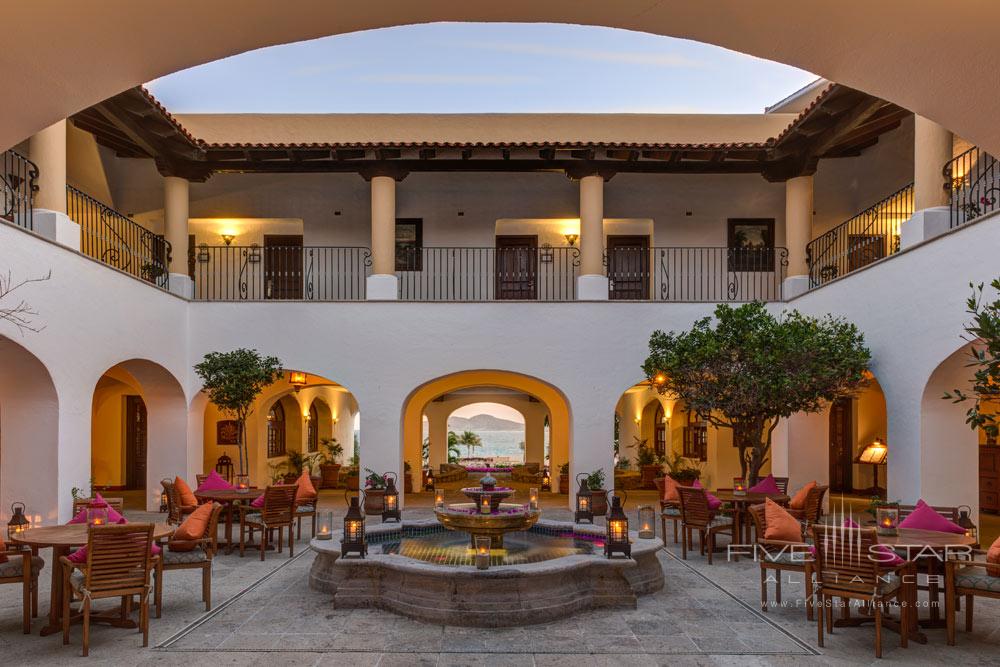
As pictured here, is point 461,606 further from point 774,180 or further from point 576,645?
point 774,180

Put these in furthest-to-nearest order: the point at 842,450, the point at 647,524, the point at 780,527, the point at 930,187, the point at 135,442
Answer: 1. the point at 135,442
2. the point at 842,450
3. the point at 930,187
4. the point at 647,524
5. the point at 780,527

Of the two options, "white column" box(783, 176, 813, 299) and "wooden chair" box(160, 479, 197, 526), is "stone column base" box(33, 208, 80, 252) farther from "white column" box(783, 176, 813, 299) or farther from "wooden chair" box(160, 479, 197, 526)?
"white column" box(783, 176, 813, 299)

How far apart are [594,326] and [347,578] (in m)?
7.56

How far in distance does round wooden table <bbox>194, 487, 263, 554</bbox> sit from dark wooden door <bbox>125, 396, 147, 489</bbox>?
9.40 meters

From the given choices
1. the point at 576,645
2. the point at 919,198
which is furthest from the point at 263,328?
the point at 919,198

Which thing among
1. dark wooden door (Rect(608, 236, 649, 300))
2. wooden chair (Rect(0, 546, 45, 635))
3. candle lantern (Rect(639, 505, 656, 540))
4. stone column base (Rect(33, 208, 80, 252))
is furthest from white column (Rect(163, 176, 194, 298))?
candle lantern (Rect(639, 505, 656, 540))

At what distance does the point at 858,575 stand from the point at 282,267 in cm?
1328

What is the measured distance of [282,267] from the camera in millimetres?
15969

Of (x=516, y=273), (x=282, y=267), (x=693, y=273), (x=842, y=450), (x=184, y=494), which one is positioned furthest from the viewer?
(x=842, y=450)

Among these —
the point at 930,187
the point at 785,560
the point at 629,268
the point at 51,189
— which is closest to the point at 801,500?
the point at 785,560

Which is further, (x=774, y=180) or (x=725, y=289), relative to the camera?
(x=725, y=289)

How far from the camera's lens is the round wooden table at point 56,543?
19.5 ft

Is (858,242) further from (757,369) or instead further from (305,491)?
(305,491)

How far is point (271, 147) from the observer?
1323 cm
